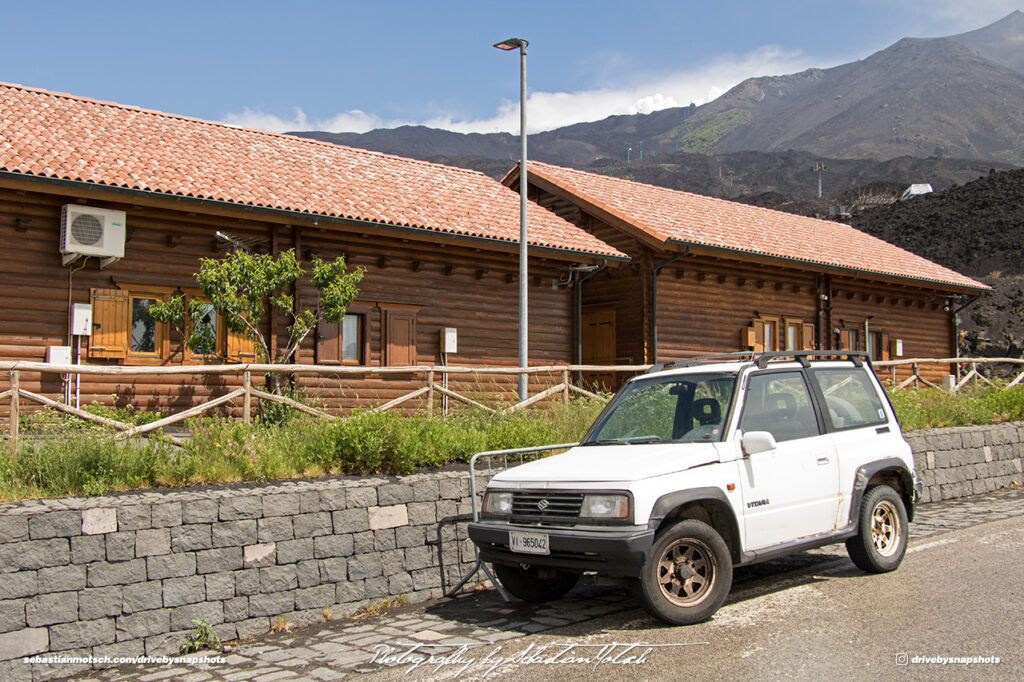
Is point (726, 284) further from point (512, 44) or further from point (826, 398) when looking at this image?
point (826, 398)

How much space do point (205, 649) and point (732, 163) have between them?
16886 cm

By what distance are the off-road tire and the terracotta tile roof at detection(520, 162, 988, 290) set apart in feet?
45.0

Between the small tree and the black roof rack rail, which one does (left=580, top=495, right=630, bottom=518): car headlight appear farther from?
the small tree

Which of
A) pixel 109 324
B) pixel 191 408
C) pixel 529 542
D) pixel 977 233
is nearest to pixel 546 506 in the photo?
pixel 529 542

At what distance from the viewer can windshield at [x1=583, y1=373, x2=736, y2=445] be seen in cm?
698

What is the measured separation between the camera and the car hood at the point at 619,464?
6.22m

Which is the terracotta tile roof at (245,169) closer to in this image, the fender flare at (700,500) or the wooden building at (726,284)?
the wooden building at (726,284)

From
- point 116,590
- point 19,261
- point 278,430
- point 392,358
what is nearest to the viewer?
point 116,590

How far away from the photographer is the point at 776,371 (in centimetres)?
740

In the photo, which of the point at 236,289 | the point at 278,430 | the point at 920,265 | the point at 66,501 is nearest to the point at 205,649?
the point at 66,501

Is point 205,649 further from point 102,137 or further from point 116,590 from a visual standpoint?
point 102,137

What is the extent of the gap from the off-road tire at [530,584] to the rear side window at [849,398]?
2.65 metres

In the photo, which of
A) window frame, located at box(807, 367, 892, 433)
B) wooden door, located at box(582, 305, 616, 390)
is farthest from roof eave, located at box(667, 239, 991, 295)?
window frame, located at box(807, 367, 892, 433)

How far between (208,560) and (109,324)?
8.84 m
